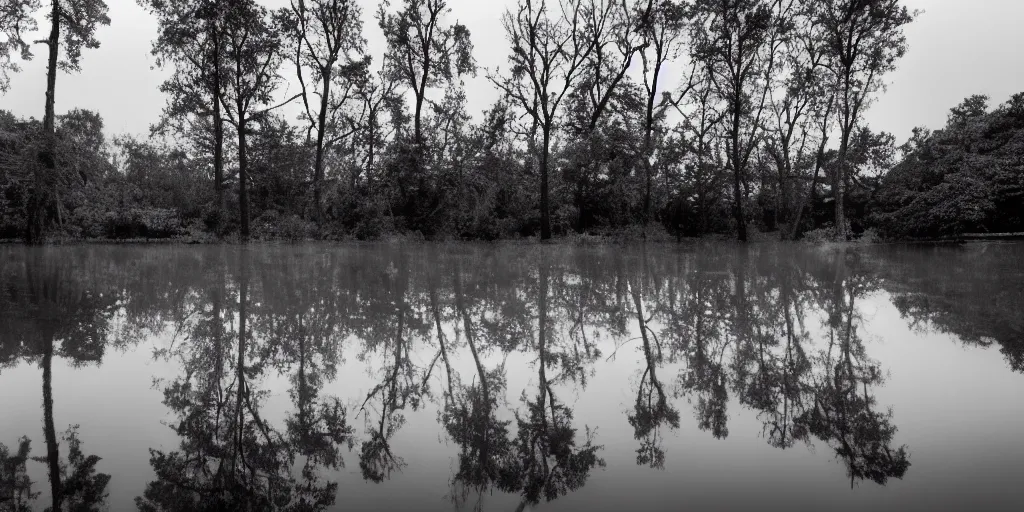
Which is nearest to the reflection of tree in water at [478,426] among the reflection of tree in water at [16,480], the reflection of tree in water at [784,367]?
the reflection of tree in water at [784,367]

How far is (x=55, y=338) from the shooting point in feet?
14.9

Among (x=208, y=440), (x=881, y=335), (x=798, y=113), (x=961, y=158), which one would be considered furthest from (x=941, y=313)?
(x=798, y=113)

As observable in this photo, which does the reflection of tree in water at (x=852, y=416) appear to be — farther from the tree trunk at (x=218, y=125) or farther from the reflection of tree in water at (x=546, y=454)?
the tree trunk at (x=218, y=125)

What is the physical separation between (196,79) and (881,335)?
25722 mm

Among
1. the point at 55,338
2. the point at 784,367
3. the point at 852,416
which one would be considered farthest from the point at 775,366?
the point at 55,338

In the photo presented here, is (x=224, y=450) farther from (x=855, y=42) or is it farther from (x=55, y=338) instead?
(x=855, y=42)

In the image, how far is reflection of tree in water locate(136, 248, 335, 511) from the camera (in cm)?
211

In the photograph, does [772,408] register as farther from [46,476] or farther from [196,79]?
[196,79]

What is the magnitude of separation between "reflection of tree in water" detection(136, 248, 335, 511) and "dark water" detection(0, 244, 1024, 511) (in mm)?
13

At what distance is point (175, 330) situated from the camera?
16.1ft

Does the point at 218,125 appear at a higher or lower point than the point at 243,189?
higher

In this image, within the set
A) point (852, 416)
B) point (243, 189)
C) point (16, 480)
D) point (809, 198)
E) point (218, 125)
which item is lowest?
point (16, 480)

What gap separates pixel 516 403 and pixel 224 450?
149 cm

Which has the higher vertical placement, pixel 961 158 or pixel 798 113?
pixel 798 113
